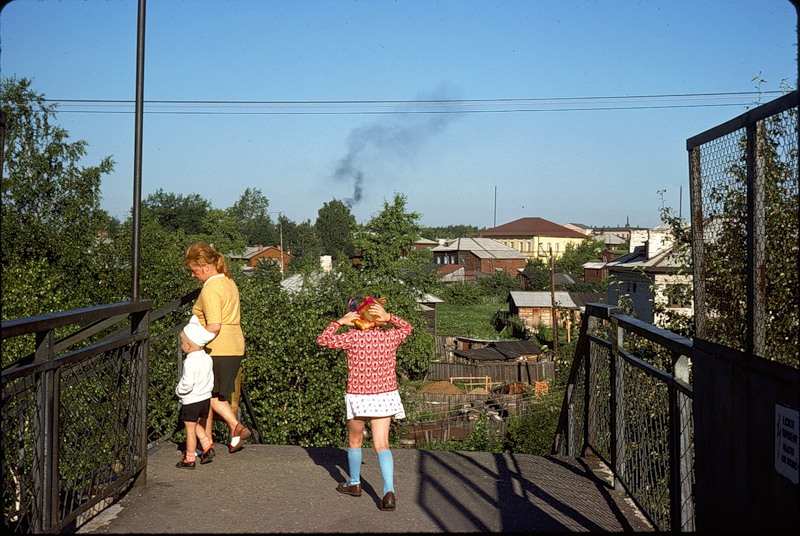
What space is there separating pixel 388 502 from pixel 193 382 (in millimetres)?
1742

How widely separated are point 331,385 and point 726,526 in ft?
42.6

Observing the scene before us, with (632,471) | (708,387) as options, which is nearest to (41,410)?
(708,387)

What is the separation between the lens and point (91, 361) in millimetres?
4547

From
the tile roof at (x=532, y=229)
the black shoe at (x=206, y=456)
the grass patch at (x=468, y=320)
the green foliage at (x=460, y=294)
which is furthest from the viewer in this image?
the tile roof at (x=532, y=229)

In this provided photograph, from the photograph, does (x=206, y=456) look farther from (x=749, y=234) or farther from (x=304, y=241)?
(x=304, y=241)

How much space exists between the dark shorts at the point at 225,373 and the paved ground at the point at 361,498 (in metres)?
0.53

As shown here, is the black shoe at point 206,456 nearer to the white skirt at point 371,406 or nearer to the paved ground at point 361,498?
the paved ground at point 361,498

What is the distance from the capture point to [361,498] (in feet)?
17.6

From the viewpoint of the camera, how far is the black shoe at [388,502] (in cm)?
503

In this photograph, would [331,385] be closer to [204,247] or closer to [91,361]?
[204,247]

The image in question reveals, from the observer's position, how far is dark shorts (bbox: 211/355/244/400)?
6.18 meters

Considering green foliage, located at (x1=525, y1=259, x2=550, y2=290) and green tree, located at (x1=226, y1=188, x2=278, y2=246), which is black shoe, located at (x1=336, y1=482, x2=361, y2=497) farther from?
green tree, located at (x1=226, y1=188, x2=278, y2=246)

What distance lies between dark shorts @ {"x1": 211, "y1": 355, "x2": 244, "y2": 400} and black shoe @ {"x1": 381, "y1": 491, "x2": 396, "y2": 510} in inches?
68.3

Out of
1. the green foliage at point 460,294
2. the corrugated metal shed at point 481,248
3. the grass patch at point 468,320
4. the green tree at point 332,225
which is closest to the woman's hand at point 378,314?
the grass patch at point 468,320
